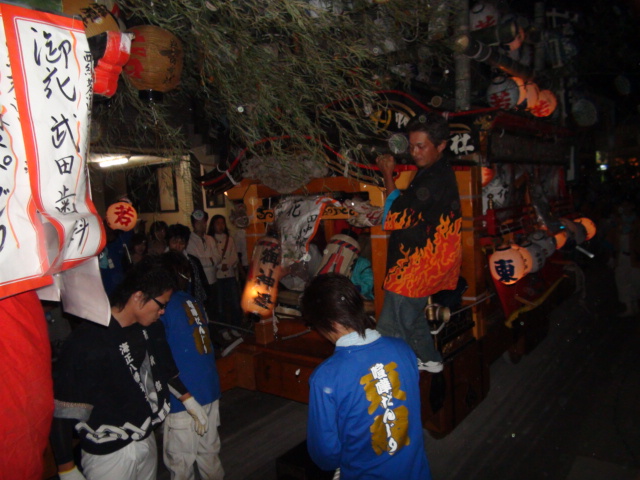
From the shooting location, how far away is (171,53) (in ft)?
7.73

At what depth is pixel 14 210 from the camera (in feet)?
4.95

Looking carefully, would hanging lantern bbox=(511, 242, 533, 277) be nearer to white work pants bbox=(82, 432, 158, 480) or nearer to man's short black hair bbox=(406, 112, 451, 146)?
man's short black hair bbox=(406, 112, 451, 146)

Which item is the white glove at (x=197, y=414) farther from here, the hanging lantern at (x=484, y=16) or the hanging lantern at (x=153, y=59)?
the hanging lantern at (x=484, y=16)

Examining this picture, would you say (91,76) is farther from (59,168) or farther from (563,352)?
(563,352)

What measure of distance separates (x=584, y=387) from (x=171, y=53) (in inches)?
256

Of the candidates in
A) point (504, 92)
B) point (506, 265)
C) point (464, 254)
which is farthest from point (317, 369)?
point (504, 92)

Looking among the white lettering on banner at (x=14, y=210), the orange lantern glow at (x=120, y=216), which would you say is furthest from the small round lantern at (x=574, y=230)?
the white lettering on banner at (x=14, y=210)

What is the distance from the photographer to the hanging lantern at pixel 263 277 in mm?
5426

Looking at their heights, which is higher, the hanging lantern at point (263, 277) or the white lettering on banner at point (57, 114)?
the white lettering on banner at point (57, 114)

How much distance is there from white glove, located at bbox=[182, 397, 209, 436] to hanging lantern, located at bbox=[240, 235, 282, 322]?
2113 millimetres

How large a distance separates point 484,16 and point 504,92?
1.30m

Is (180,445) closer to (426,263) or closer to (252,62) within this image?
(426,263)

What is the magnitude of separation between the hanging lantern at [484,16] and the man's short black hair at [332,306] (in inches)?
250

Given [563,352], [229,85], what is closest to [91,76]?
[229,85]
